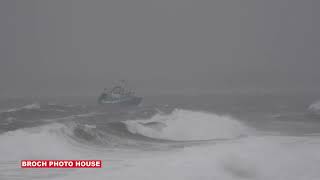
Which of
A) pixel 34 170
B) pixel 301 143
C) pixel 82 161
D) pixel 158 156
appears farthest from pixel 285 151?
pixel 34 170

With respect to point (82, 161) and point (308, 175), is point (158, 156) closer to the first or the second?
point (82, 161)

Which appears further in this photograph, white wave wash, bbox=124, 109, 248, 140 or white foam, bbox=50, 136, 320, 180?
white wave wash, bbox=124, 109, 248, 140

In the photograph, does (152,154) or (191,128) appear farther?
(191,128)

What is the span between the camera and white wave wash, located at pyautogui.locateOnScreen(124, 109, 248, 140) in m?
40.3

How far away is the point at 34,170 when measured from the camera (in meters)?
21.4

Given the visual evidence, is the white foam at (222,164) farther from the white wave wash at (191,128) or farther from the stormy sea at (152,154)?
the white wave wash at (191,128)

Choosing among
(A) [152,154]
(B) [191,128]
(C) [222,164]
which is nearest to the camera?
(C) [222,164]

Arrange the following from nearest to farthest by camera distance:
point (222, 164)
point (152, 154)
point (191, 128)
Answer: point (222, 164) < point (152, 154) < point (191, 128)

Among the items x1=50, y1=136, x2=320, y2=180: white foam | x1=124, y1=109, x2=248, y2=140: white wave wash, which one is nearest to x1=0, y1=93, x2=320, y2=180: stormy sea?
x1=50, y1=136, x2=320, y2=180: white foam

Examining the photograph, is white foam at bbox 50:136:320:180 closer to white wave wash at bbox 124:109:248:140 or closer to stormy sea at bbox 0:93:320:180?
stormy sea at bbox 0:93:320:180

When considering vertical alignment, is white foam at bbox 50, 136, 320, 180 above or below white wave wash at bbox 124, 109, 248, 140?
below

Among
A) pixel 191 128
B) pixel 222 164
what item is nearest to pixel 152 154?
pixel 222 164

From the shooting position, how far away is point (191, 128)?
45344 mm

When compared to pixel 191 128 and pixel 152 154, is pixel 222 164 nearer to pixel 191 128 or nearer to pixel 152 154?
pixel 152 154
